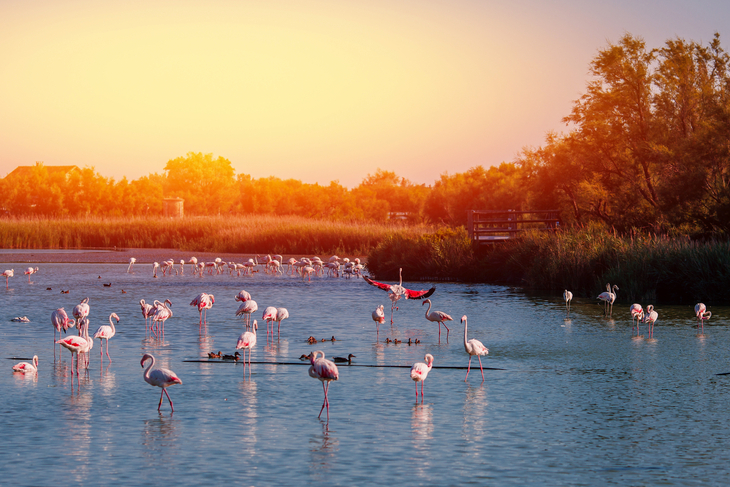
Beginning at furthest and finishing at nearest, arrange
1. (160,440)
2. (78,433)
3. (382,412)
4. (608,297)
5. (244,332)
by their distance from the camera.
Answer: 1. (608,297)
2. (244,332)
3. (382,412)
4. (78,433)
5. (160,440)

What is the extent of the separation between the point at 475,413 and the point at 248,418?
2600mm

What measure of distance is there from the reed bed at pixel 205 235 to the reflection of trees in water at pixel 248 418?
35493 mm

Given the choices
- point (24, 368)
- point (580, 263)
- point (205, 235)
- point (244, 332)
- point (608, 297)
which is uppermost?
point (205, 235)

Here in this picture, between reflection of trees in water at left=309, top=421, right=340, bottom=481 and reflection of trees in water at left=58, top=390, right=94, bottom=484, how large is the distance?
1.97 metres

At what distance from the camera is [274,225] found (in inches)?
2035

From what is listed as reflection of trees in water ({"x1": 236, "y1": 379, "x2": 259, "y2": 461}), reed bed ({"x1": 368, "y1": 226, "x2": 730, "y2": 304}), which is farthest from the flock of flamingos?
reed bed ({"x1": 368, "y1": 226, "x2": 730, "y2": 304})

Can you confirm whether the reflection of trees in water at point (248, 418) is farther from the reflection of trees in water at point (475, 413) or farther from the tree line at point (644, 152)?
the tree line at point (644, 152)

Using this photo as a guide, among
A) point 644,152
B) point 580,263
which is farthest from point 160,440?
point 644,152

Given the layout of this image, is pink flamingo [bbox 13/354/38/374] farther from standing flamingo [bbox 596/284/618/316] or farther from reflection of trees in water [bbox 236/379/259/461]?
standing flamingo [bbox 596/284/618/316]

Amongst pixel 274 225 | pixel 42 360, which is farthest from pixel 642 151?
pixel 42 360

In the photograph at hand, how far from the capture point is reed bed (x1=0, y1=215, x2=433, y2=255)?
157ft

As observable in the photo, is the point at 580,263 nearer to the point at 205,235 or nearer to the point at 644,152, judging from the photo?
the point at 644,152

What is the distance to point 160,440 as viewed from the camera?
819 cm

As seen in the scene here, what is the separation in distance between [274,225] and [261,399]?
138ft
